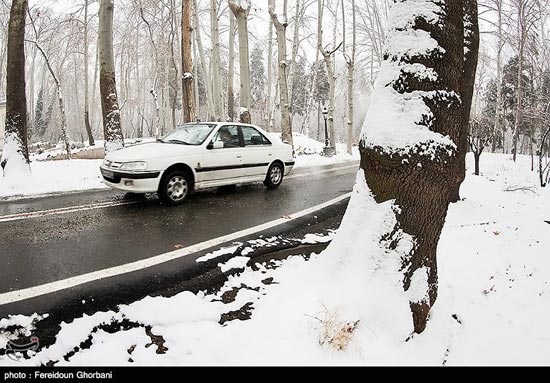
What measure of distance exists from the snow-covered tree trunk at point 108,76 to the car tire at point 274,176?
4.60 meters

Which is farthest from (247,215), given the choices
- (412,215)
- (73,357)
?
(73,357)

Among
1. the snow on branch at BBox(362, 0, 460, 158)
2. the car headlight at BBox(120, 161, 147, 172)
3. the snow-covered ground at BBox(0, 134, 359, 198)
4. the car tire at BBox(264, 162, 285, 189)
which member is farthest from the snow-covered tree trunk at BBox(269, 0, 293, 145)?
the snow on branch at BBox(362, 0, 460, 158)

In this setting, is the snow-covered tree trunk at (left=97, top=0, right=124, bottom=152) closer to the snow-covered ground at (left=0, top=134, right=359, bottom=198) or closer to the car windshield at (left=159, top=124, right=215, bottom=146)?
the snow-covered ground at (left=0, top=134, right=359, bottom=198)

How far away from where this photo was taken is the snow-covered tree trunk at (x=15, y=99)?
8867 millimetres

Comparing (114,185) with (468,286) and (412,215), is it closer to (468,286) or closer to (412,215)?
(412,215)

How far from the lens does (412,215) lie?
10.6ft

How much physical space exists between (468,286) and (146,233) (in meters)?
4.27

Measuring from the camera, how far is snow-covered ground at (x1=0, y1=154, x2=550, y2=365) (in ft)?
8.61

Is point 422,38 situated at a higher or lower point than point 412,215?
higher

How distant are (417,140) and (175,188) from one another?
16.1ft

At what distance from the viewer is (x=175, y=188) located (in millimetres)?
6824

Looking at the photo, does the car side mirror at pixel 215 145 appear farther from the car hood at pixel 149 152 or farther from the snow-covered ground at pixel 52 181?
the snow-covered ground at pixel 52 181

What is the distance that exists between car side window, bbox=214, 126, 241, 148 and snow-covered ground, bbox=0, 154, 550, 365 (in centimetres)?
406
